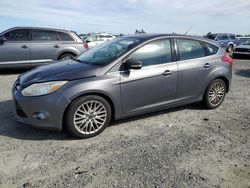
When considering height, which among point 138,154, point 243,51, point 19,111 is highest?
point 243,51

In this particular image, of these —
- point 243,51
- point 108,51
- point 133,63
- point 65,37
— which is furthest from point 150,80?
point 243,51

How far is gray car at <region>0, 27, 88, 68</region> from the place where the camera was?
8.78m

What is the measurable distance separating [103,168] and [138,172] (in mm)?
436

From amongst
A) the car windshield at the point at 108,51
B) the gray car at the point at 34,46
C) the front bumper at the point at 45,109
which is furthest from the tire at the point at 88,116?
the gray car at the point at 34,46

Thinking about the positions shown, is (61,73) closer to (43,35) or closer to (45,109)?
(45,109)

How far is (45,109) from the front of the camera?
143 inches

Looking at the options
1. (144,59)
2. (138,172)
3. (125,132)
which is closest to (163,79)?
(144,59)

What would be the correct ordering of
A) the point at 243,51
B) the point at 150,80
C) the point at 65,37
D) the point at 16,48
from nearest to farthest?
the point at 150,80 → the point at 16,48 → the point at 65,37 → the point at 243,51

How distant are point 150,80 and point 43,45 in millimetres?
6141

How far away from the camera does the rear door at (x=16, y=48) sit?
28.6 ft

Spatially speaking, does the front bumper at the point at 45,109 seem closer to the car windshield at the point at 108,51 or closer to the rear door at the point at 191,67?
the car windshield at the point at 108,51

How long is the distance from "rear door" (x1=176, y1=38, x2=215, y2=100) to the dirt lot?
0.50 metres

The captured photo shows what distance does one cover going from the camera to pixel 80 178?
9.45 feet

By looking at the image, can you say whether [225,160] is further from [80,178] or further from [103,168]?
[80,178]
